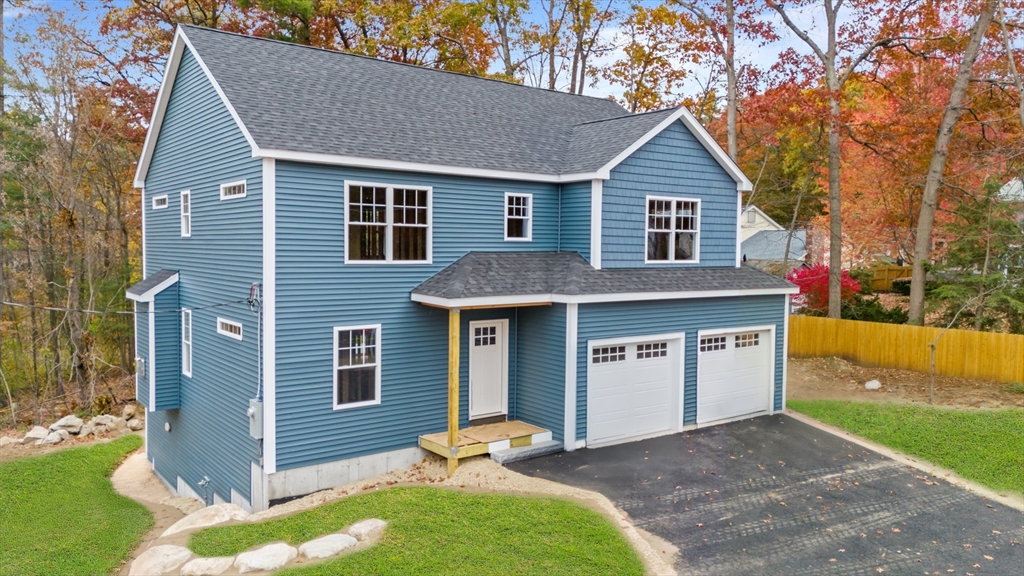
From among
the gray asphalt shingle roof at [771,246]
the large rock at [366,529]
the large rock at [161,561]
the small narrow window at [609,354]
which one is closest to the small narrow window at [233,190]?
the large rock at [161,561]

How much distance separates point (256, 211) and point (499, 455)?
233 inches

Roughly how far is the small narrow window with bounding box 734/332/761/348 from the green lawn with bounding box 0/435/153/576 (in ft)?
41.2

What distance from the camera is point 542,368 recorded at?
13469 mm

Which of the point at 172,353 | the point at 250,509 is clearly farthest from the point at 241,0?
the point at 250,509

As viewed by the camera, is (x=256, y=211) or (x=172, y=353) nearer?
(x=256, y=211)

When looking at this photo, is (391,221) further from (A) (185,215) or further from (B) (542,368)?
(A) (185,215)

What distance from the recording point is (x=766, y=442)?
13.9 meters

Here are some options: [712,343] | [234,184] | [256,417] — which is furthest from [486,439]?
[234,184]

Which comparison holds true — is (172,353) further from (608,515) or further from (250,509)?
(608,515)

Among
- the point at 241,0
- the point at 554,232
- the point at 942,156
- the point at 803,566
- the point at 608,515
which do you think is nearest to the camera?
the point at 803,566

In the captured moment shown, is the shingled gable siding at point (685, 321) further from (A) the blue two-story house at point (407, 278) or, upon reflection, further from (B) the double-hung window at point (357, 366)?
(B) the double-hung window at point (357, 366)

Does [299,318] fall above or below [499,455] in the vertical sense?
above

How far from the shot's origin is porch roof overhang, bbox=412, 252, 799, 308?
491 inches

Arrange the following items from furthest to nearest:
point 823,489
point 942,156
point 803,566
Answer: point 942,156 < point 823,489 < point 803,566
